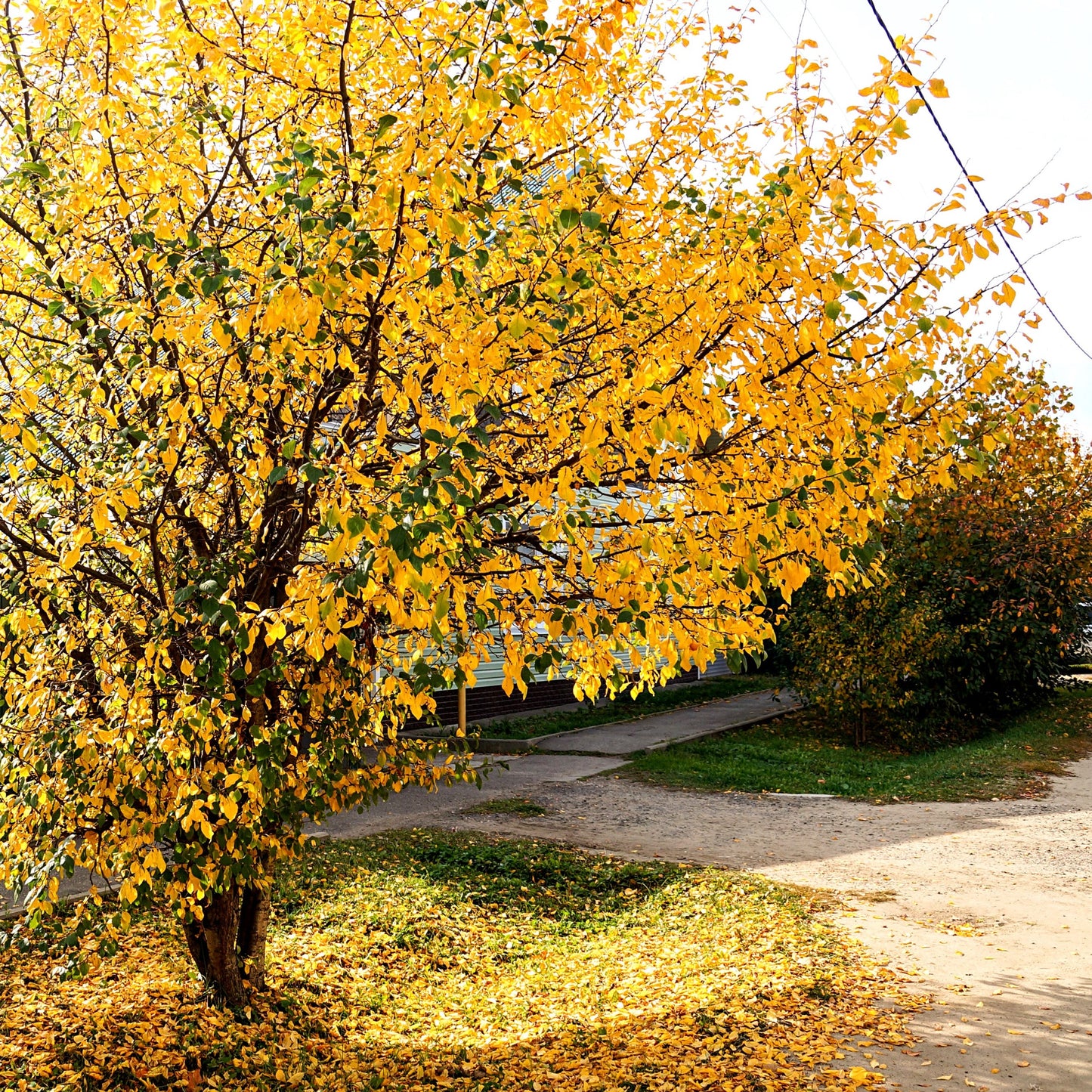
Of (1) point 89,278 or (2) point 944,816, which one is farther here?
(2) point 944,816

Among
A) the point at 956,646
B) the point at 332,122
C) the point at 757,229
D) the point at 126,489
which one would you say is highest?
the point at 332,122

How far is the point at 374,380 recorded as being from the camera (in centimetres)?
350

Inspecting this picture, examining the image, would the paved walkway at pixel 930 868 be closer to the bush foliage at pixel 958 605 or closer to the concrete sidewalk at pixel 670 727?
the concrete sidewalk at pixel 670 727

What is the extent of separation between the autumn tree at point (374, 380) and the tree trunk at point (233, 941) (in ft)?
1.77

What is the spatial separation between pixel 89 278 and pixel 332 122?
1.06m

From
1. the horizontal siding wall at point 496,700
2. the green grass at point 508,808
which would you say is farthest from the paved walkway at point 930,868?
Result: the horizontal siding wall at point 496,700

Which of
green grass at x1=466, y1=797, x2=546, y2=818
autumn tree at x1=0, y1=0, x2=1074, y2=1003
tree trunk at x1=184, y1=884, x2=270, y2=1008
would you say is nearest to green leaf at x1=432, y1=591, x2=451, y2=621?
autumn tree at x1=0, y1=0, x2=1074, y2=1003

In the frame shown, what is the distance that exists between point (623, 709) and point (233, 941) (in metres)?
13.9

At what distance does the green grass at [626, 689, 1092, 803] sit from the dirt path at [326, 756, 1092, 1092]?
523 mm

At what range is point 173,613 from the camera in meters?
3.57

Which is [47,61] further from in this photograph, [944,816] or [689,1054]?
[944,816]

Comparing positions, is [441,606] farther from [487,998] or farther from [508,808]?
[508,808]

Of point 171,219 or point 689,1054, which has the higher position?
point 171,219

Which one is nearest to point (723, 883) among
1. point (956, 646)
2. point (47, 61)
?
point (47, 61)
